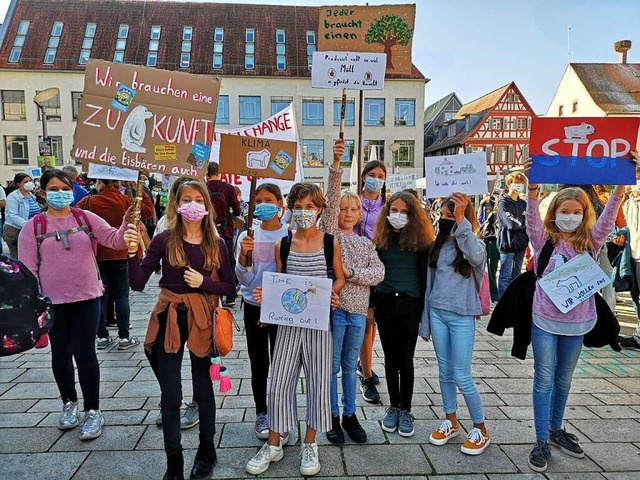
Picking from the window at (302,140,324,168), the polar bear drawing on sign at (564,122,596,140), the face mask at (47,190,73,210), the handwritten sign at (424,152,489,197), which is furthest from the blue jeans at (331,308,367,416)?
the window at (302,140,324,168)

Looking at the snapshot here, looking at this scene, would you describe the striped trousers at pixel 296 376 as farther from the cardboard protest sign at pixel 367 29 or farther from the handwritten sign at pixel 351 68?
the cardboard protest sign at pixel 367 29

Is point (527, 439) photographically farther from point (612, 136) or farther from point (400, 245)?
point (612, 136)

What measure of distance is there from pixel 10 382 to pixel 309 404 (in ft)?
10.5

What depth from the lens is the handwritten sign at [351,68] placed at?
180 inches

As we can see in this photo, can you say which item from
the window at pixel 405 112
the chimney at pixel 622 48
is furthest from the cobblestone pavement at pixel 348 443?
the chimney at pixel 622 48

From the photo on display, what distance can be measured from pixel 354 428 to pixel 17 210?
22.1 feet

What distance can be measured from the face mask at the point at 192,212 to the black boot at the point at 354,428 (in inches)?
72.7

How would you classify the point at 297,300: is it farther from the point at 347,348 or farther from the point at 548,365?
the point at 548,365

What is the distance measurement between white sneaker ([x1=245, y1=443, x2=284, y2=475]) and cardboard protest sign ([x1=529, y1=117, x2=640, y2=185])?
2.64 meters

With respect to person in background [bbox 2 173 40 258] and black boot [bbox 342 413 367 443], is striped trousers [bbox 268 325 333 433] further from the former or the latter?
person in background [bbox 2 173 40 258]

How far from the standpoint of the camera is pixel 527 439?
3551mm

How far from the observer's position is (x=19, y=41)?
1367 inches

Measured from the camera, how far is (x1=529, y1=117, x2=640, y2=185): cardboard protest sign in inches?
134

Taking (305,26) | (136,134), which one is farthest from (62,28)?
(136,134)
